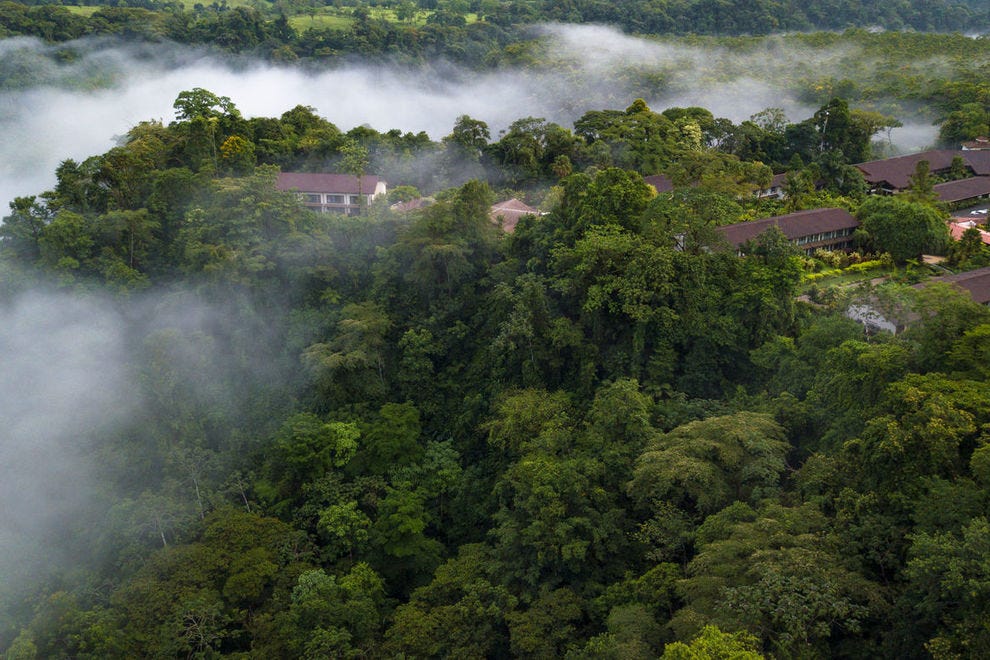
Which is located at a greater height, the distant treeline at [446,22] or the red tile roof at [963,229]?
the distant treeline at [446,22]

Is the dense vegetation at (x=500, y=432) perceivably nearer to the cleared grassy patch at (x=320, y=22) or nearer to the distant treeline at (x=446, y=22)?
the distant treeline at (x=446, y=22)

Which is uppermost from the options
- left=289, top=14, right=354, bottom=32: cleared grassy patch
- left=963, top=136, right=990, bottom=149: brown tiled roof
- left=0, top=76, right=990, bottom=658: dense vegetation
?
left=289, top=14, right=354, bottom=32: cleared grassy patch

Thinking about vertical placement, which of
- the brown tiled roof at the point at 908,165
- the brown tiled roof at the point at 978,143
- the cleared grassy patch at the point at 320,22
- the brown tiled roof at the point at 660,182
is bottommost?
the brown tiled roof at the point at 660,182

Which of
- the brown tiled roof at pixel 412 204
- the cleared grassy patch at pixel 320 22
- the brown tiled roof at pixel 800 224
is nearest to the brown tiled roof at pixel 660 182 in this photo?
the brown tiled roof at pixel 800 224

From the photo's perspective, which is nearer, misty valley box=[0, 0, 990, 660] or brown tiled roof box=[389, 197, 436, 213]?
misty valley box=[0, 0, 990, 660]

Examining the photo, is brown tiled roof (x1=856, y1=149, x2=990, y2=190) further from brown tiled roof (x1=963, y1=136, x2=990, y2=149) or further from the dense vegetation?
brown tiled roof (x1=963, y1=136, x2=990, y2=149)

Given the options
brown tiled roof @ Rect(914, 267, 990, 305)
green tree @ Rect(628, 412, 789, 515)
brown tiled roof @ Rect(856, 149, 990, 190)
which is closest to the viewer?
green tree @ Rect(628, 412, 789, 515)

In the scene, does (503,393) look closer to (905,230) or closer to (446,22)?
(905,230)

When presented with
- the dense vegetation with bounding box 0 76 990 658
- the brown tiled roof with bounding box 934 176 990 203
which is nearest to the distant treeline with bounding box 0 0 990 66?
the dense vegetation with bounding box 0 76 990 658
